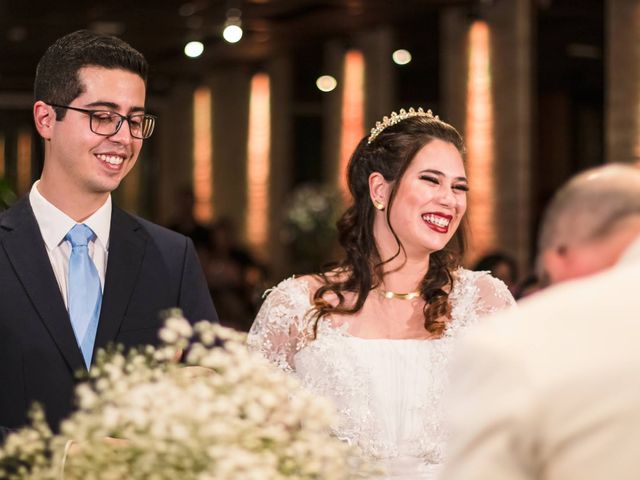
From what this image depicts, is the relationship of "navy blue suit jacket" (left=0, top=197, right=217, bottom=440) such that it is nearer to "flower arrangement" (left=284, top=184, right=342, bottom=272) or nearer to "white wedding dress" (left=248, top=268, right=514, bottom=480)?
"white wedding dress" (left=248, top=268, right=514, bottom=480)

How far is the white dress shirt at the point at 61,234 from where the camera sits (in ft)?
9.12

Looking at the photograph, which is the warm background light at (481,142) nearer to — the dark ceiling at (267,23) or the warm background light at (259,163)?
the dark ceiling at (267,23)

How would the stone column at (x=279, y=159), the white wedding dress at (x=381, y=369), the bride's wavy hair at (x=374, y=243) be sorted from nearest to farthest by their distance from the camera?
the white wedding dress at (x=381, y=369), the bride's wavy hair at (x=374, y=243), the stone column at (x=279, y=159)

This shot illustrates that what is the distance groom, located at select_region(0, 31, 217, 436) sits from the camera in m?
2.62

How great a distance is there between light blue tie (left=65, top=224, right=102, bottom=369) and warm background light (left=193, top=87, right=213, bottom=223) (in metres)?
14.6

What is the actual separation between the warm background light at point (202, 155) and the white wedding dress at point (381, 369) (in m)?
13.8

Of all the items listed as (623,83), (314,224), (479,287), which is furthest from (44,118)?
(314,224)

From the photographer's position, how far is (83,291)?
9.02ft

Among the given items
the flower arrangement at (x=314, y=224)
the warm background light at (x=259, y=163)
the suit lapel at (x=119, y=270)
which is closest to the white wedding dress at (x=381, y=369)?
the suit lapel at (x=119, y=270)

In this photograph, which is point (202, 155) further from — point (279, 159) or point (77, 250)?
point (77, 250)

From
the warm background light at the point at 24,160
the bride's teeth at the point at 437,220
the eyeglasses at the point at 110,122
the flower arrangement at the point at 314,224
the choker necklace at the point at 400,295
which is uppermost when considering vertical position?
the warm background light at the point at 24,160

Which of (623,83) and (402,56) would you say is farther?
(402,56)

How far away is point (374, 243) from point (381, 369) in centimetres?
41

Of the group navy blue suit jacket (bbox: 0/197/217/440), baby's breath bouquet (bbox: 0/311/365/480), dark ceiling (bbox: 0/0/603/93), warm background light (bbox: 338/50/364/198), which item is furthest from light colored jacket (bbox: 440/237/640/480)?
warm background light (bbox: 338/50/364/198)
